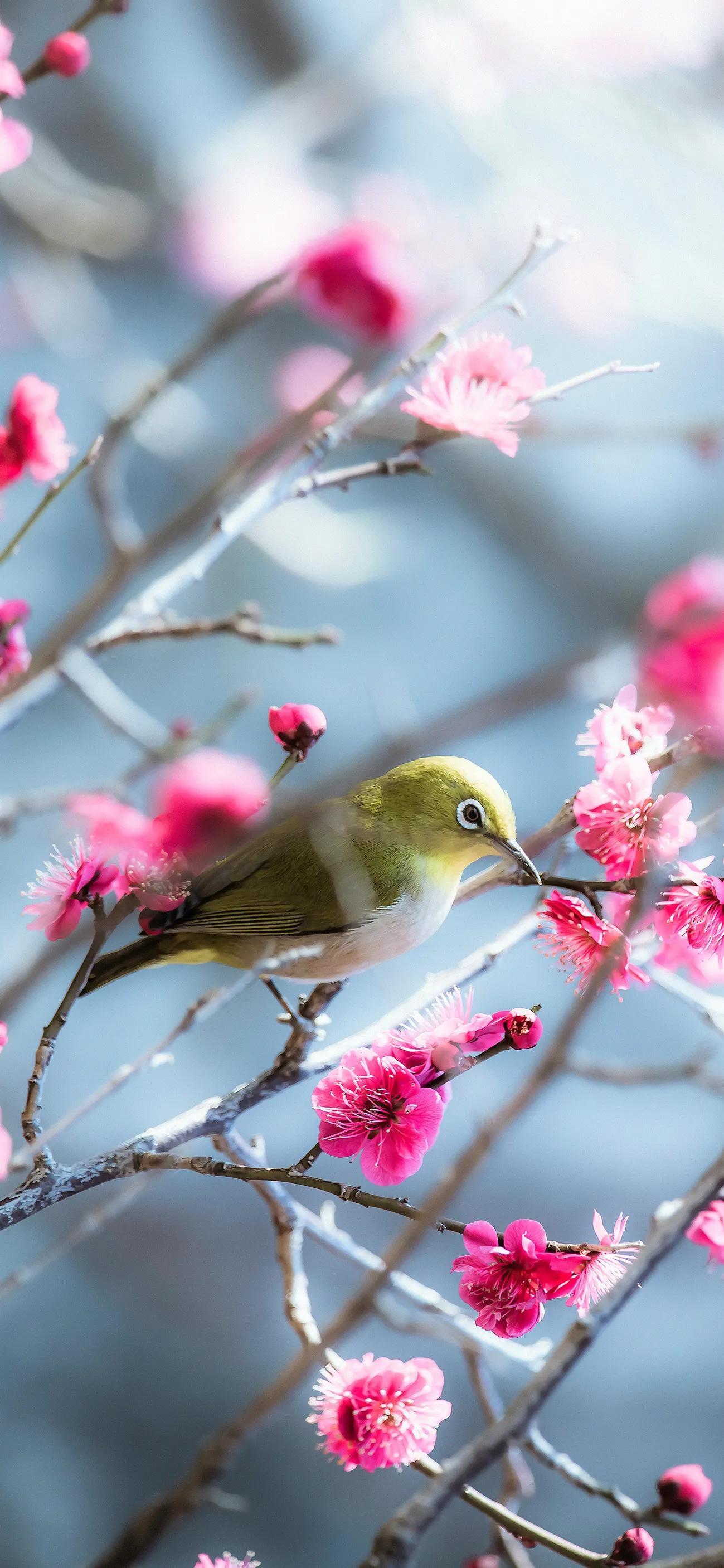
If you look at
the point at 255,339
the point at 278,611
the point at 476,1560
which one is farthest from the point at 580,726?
the point at 476,1560

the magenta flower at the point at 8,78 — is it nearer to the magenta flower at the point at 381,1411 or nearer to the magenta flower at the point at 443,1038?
the magenta flower at the point at 443,1038

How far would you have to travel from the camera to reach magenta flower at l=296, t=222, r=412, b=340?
0.61 m

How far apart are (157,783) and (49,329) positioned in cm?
97

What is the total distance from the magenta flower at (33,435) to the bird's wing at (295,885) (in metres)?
0.18

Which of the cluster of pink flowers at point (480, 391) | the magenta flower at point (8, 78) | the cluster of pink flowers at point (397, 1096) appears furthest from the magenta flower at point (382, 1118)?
the magenta flower at point (8, 78)

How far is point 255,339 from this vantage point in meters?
1.36

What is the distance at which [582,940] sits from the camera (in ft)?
1.27

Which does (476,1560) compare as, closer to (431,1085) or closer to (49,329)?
(431,1085)

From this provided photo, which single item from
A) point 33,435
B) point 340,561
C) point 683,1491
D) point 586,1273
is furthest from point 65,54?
point 340,561

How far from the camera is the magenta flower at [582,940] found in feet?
1.23

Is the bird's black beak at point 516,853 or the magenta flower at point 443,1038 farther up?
the bird's black beak at point 516,853

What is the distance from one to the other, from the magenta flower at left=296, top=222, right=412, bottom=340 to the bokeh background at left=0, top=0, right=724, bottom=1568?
0.37 meters

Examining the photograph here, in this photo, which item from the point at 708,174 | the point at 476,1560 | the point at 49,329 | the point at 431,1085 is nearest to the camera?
the point at 431,1085

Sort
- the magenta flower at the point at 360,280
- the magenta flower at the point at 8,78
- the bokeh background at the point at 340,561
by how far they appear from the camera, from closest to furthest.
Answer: the magenta flower at the point at 8,78
the magenta flower at the point at 360,280
the bokeh background at the point at 340,561
